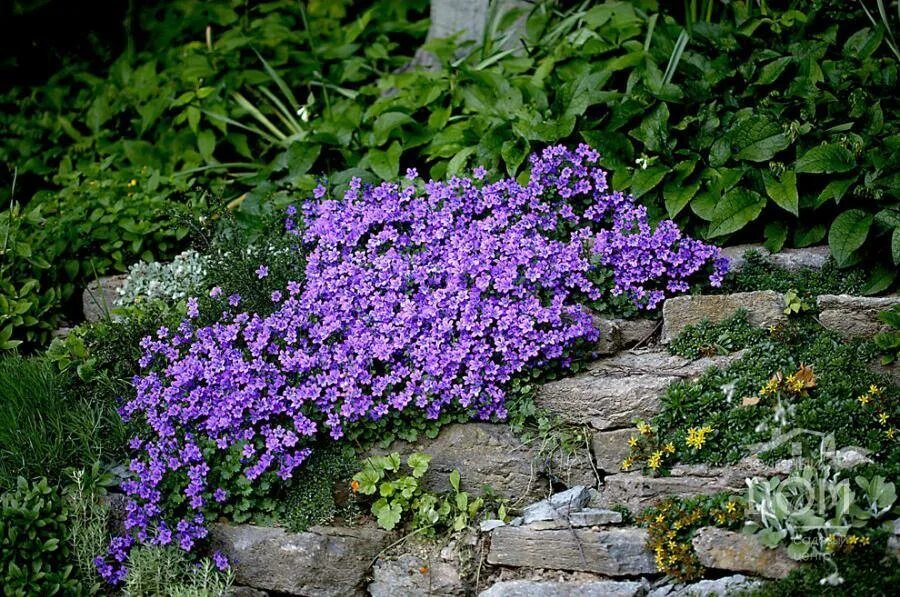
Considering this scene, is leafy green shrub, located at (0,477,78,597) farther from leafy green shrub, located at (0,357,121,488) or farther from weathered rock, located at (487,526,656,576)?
weathered rock, located at (487,526,656,576)

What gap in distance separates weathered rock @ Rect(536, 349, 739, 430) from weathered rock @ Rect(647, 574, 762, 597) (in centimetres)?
81

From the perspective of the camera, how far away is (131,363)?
434 cm

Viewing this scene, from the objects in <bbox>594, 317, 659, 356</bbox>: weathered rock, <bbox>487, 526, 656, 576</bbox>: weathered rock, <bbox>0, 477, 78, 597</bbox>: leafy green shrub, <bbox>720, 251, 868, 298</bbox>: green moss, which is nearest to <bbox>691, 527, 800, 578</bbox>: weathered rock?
<bbox>487, 526, 656, 576</bbox>: weathered rock

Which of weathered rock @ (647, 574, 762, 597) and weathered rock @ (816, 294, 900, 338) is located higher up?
weathered rock @ (816, 294, 900, 338)

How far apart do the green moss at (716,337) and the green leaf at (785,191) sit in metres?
0.57

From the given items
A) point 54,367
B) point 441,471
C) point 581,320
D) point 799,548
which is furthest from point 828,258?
point 54,367

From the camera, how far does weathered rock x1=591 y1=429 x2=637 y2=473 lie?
3.91 m

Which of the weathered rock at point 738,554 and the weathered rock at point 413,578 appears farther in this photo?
the weathered rock at point 413,578

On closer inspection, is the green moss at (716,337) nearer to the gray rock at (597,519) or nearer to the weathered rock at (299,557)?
the gray rock at (597,519)

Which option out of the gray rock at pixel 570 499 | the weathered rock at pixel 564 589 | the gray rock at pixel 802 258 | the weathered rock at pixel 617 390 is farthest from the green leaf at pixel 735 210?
the weathered rock at pixel 564 589

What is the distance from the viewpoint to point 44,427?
3.96m

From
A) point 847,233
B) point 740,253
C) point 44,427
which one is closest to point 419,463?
point 44,427

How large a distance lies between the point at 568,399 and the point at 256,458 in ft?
4.48

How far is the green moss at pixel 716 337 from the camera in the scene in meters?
4.05
